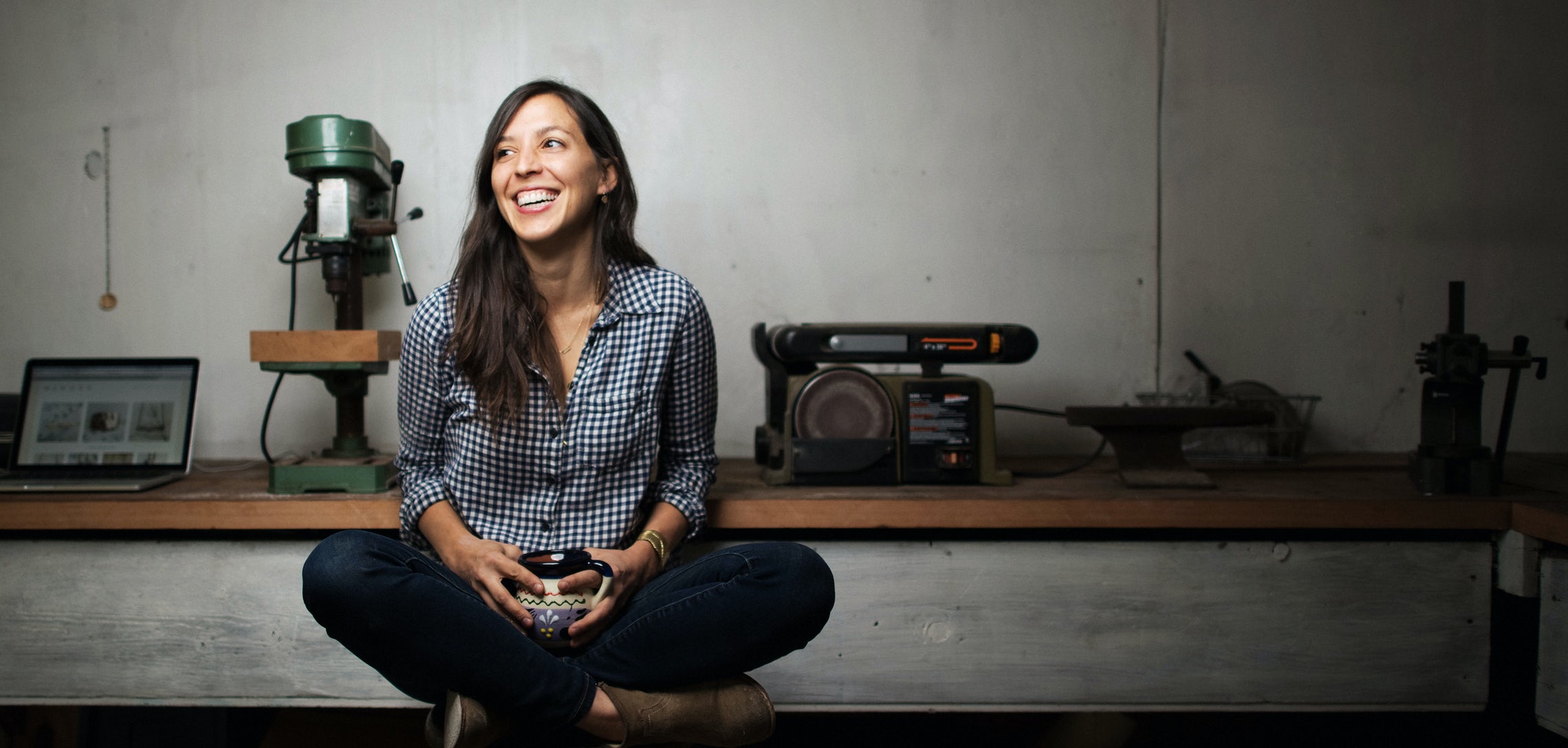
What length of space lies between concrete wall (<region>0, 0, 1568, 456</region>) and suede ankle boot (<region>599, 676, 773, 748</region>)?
922 millimetres

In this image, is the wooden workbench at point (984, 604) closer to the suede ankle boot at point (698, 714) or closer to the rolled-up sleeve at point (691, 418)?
the rolled-up sleeve at point (691, 418)

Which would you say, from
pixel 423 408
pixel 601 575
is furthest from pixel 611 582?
pixel 423 408

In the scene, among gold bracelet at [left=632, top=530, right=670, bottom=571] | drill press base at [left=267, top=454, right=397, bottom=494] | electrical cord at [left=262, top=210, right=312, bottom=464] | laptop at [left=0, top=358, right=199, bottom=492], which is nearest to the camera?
gold bracelet at [left=632, top=530, right=670, bottom=571]

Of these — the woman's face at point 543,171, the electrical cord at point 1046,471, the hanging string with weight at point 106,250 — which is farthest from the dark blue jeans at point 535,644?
the hanging string with weight at point 106,250

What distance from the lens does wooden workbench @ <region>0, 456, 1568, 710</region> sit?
1.41m

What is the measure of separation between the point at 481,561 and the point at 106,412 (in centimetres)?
95

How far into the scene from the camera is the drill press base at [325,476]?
1.48 meters

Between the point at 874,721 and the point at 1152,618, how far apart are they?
78cm

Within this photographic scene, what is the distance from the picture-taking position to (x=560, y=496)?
4.25 ft

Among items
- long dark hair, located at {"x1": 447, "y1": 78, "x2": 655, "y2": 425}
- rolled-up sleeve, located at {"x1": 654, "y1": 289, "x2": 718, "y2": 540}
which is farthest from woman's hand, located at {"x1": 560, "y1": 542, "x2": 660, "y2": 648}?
long dark hair, located at {"x1": 447, "y1": 78, "x2": 655, "y2": 425}

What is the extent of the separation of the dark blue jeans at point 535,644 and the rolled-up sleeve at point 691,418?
173 mm

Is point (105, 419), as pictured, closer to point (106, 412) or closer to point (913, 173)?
point (106, 412)

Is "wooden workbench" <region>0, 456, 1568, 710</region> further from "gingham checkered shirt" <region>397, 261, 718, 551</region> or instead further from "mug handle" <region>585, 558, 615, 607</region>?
"mug handle" <region>585, 558, 615, 607</region>

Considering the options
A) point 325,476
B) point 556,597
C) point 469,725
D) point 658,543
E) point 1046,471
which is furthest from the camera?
point 1046,471
